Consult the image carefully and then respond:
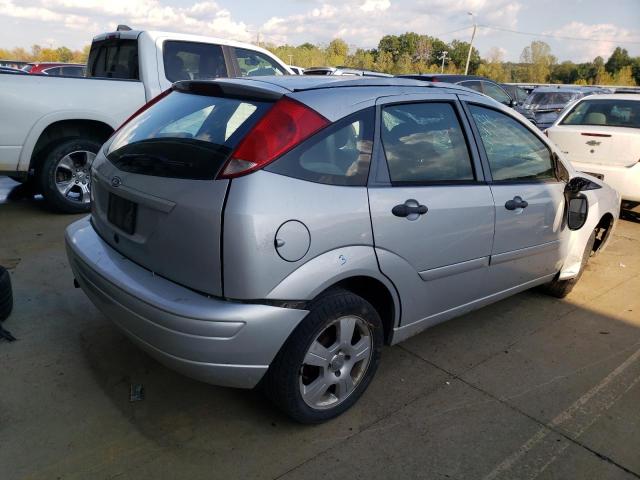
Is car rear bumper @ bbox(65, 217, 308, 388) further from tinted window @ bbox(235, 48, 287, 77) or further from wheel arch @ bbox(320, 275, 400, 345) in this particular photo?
tinted window @ bbox(235, 48, 287, 77)

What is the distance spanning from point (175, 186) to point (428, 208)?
4.11 ft

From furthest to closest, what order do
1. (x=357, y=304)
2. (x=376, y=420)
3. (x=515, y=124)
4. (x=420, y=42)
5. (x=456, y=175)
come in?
(x=420, y=42), (x=515, y=124), (x=456, y=175), (x=376, y=420), (x=357, y=304)

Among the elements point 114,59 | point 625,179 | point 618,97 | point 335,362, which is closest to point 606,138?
point 625,179

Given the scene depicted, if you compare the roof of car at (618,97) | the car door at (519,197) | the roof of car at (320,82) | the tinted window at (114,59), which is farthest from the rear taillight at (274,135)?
the roof of car at (618,97)

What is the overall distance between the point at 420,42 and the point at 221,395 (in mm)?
75874

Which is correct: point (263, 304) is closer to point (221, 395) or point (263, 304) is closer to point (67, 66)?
point (221, 395)

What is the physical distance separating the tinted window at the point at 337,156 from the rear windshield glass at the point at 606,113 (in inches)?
228

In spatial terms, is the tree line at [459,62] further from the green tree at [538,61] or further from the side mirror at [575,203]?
the side mirror at [575,203]

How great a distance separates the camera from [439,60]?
75562 millimetres

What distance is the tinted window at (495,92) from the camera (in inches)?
425

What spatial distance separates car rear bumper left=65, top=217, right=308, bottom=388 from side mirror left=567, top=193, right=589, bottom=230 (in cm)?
245

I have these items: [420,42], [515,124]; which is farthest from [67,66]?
[420,42]

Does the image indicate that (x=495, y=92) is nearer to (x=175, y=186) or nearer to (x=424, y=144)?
(x=424, y=144)

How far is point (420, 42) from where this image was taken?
71312mm
